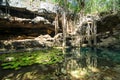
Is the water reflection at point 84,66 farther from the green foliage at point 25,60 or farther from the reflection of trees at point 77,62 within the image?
the green foliage at point 25,60

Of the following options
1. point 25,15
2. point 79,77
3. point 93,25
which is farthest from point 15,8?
point 79,77

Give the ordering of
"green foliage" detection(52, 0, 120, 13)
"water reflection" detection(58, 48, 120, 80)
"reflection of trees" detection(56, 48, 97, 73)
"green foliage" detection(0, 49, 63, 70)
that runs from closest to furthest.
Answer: "water reflection" detection(58, 48, 120, 80) → "reflection of trees" detection(56, 48, 97, 73) → "green foliage" detection(0, 49, 63, 70) → "green foliage" detection(52, 0, 120, 13)

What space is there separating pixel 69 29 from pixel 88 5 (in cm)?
815

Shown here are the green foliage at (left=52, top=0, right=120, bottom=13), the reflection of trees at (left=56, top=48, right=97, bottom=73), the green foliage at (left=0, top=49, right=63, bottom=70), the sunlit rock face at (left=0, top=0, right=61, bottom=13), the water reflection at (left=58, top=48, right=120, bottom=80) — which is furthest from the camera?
the green foliage at (left=52, top=0, right=120, bottom=13)

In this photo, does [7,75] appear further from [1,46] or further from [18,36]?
[18,36]

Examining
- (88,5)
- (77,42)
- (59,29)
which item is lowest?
(77,42)

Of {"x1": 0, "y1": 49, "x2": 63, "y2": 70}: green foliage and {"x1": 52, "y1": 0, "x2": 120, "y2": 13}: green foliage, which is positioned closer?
{"x1": 0, "y1": 49, "x2": 63, "y2": 70}: green foliage

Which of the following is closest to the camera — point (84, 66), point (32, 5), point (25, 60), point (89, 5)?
point (84, 66)

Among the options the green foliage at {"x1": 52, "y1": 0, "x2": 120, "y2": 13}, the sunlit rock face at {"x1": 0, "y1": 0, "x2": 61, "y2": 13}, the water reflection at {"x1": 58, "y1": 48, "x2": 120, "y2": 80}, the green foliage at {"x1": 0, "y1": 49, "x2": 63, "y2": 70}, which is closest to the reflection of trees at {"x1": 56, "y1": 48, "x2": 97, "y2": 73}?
the water reflection at {"x1": 58, "y1": 48, "x2": 120, "y2": 80}

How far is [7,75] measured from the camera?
665 cm

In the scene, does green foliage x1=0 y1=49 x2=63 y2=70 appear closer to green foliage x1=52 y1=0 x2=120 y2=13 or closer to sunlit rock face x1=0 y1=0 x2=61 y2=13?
green foliage x1=52 y1=0 x2=120 y2=13

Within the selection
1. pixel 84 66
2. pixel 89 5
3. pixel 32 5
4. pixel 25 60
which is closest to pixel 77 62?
pixel 84 66

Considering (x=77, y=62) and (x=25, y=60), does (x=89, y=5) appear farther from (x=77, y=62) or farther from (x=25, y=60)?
(x=25, y=60)

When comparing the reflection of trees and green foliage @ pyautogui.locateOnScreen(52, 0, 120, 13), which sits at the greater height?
green foliage @ pyautogui.locateOnScreen(52, 0, 120, 13)
